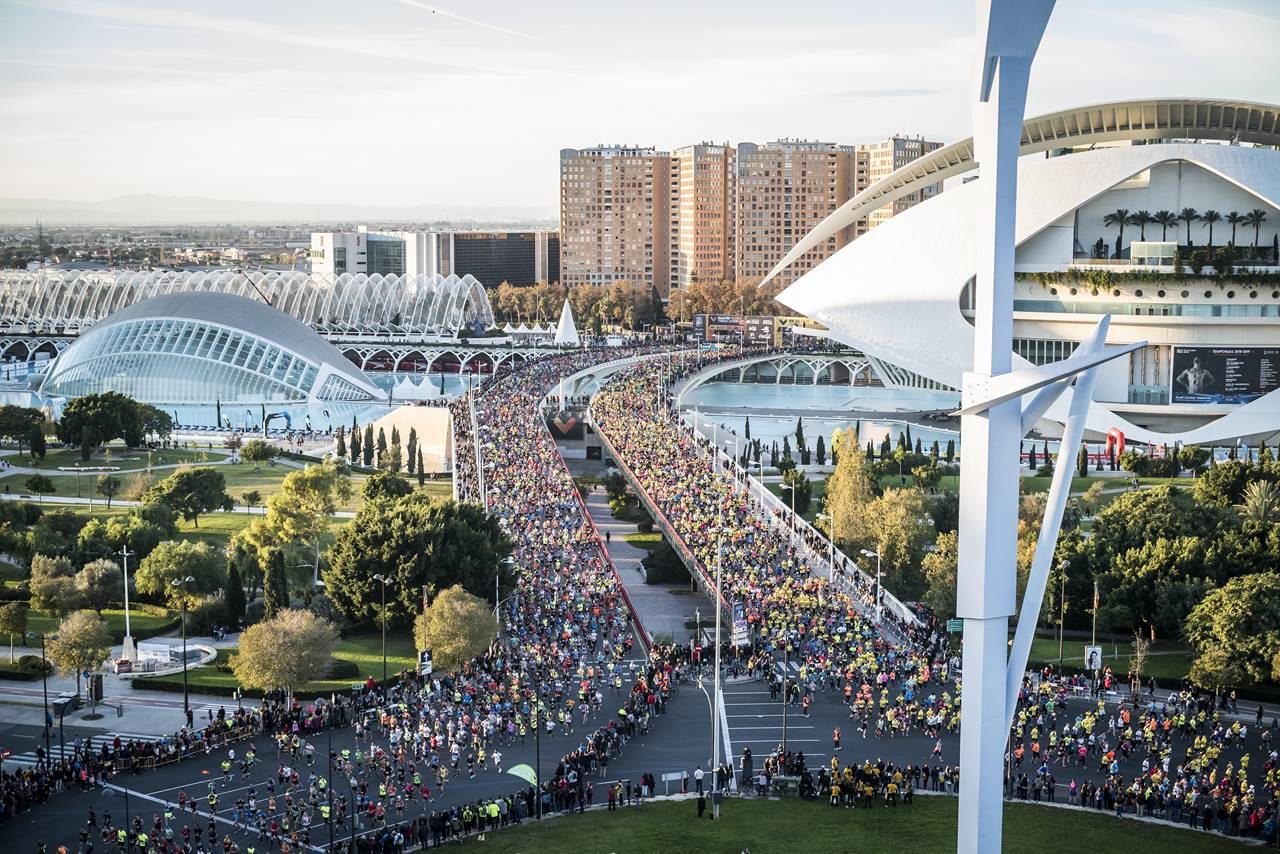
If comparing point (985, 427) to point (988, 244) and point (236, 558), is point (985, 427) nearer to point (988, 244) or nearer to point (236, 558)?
point (988, 244)

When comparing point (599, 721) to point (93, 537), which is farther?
point (93, 537)

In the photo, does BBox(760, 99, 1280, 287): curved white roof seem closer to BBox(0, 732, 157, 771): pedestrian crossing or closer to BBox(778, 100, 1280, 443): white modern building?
BBox(778, 100, 1280, 443): white modern building

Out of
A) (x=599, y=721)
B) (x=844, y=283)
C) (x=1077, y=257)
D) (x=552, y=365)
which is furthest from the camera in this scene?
(x=552, y=365)

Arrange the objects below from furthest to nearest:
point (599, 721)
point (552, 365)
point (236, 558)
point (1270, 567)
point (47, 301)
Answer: point (47, 301) < point (552, 365) < point (236, 558) < point (1270, 567) < point (599, 721)

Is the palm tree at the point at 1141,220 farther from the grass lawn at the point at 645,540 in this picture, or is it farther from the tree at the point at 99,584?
the tree at the point at 99,584

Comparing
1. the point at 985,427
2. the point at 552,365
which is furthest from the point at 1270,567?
the point at 552,365

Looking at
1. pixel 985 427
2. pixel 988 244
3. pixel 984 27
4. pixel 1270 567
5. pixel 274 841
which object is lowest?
pixel 274 841
